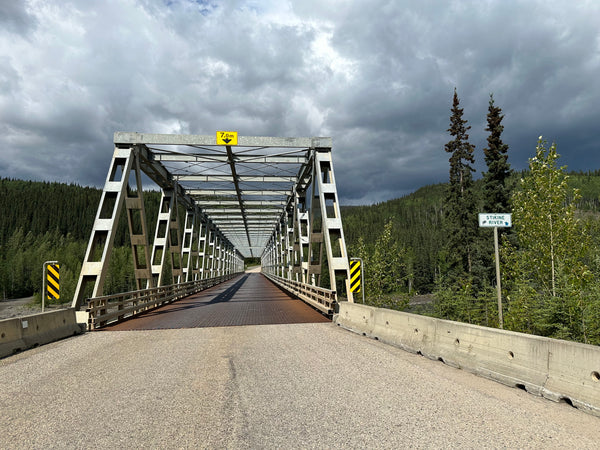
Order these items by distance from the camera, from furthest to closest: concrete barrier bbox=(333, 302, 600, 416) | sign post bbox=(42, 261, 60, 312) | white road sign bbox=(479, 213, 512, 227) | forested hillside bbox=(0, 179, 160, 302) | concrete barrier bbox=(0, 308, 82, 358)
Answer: forested hillside bbox=(0, 179, 160, 302) → sign post bbox=(42, 261, 60, 312) → concrete barrier bbox=(0, 308, 82, 358) → white road sign bbox=(479, 213, 512, 227) → concrete barrier bbox=(333, 302, 600, 416)

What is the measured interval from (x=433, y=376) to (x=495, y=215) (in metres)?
3.37

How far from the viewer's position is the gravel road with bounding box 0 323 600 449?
3.35m

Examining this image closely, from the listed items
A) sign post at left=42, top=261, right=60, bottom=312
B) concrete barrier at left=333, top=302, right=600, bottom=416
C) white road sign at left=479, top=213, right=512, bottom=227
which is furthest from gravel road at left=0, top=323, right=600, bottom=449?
sign post at left=42, top=261, right=60, bottom=312

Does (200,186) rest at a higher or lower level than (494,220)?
higher

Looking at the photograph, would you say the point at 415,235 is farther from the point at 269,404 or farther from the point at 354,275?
the point at 269,404

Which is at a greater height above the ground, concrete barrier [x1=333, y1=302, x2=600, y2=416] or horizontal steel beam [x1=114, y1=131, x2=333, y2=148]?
horizontal steel beam [x1=114, y1=131, x2=333, y2=148]

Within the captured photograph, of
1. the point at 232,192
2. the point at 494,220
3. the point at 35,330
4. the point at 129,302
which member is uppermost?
the point at 232,192

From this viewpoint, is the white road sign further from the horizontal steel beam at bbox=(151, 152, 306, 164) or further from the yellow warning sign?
the horizontal steel beam at bbox=(151, 152, 306, 164)

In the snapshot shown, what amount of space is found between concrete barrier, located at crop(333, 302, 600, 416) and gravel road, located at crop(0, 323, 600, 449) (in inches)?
6.7

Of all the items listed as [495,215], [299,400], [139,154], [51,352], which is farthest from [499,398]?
[139,154]

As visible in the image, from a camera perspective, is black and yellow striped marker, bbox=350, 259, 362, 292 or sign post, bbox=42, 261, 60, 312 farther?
black and yellow striped marker, bbox=350, 259, 362, 292

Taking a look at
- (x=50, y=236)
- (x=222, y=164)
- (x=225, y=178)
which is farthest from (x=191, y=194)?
(x=50, y=236)

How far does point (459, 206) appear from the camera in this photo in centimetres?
3178

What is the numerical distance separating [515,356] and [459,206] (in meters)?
29.0
